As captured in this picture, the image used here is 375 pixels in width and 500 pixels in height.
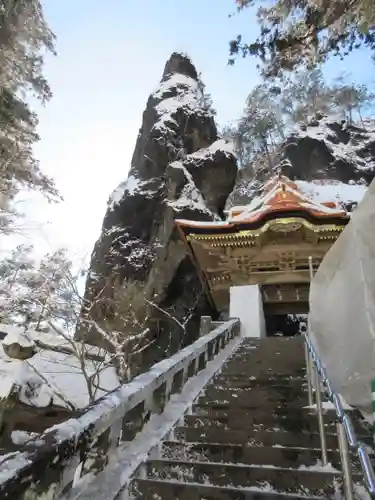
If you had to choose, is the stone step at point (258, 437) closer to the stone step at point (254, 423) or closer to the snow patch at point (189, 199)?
the stone step at point (254, 423)

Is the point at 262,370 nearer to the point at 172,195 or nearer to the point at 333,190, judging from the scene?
the point at 172,195

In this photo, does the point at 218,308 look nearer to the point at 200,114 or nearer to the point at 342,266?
the point at 342,266

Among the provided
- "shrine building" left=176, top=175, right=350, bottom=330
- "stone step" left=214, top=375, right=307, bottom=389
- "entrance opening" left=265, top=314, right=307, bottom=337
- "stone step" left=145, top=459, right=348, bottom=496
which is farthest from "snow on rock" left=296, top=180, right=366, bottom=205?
"stone step" left=145, top=459, right=348, bottom=496

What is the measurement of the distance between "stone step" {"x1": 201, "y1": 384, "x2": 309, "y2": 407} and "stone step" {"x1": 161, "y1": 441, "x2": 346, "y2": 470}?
1.17 meters

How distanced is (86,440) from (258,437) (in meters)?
1.92

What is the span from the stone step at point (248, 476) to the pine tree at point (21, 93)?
882 centimetres

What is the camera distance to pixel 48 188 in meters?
11.9

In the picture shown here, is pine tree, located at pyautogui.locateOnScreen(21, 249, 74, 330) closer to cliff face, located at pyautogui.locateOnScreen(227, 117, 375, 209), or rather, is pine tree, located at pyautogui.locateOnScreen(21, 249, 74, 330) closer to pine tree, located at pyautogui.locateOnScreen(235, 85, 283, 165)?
cliff face, located at pyautogui.locateOnScreen(227, 117, 375, 209)

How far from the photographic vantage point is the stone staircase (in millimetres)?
2801

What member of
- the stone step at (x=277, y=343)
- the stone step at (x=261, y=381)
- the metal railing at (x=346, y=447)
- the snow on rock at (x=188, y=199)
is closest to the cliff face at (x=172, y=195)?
the snow on rock at (x=188, y=199)

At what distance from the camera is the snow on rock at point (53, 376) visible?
30.5 ft

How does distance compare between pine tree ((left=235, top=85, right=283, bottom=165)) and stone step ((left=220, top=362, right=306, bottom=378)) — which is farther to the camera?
pine tree ((left=235, top=85, right=283, bottom=165))

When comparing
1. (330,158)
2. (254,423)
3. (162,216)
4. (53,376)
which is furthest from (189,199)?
(254,423)

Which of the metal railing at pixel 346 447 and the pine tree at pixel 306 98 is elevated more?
the pine tree at pixel 306 98
